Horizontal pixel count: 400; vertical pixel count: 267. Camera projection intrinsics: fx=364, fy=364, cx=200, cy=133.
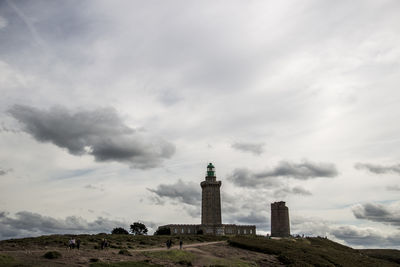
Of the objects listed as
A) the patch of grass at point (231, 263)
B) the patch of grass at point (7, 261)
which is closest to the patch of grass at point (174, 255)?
the patch of grass at point (231, 263)

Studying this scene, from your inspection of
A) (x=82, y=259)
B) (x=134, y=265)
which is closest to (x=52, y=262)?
(x=82, y=259)

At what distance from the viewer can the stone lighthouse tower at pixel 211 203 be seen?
357ft

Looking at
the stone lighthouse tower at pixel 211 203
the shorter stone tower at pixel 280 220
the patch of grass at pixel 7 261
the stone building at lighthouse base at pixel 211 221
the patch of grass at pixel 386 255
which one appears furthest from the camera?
the shorter stone tower at pixel 280 220

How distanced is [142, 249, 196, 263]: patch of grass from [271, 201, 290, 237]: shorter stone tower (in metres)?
76.0

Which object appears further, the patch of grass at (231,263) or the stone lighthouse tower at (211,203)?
the stone lighthouse tower at (211,203)

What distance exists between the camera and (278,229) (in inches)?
4638

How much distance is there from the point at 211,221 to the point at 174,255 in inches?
2534

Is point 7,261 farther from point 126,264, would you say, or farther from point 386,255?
point 386,255

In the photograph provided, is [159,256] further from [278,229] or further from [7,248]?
[278,229]

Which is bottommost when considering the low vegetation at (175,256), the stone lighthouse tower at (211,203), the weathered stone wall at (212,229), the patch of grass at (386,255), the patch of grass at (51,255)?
the patch of grass at (386,255)

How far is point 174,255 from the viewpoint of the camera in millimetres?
45250

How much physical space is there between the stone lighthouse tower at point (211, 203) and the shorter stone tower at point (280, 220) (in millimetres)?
21634

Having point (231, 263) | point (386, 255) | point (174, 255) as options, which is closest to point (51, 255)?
point (174, 255)

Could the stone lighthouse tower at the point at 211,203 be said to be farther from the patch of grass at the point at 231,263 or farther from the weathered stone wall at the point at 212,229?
the patch of grass at the point at 231,263
